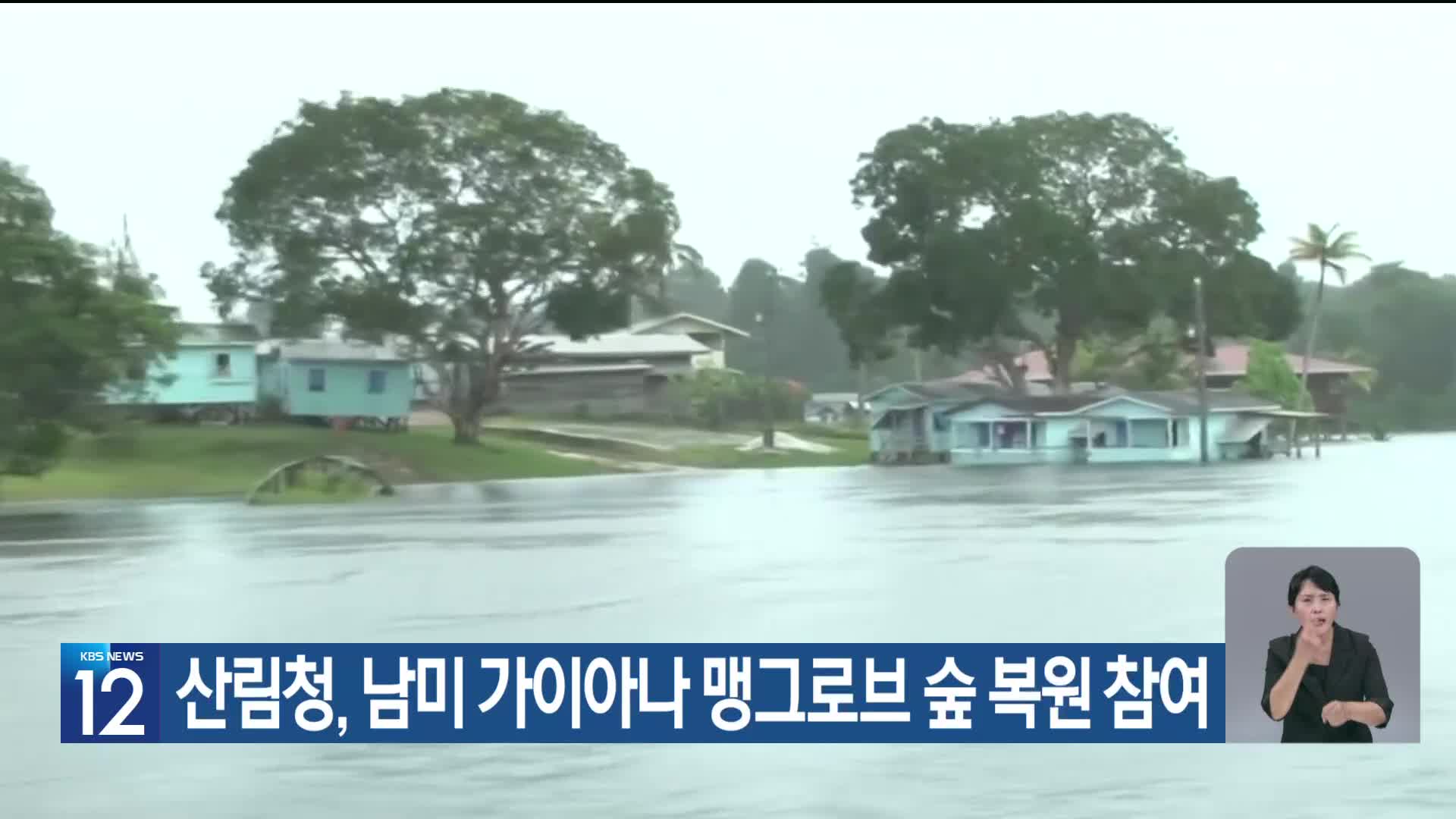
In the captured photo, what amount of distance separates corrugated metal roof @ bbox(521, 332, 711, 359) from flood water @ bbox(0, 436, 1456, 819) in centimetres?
4658

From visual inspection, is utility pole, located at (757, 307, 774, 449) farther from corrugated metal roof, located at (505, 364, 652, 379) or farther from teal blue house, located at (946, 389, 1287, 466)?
teal blue house, located at (946, 389, 1287, 466)

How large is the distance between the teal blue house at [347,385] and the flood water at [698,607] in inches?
1159

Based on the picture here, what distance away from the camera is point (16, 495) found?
2066 inches

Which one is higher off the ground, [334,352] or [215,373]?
[334,352]

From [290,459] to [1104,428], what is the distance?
111 feet

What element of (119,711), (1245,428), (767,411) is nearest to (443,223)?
(767,411)

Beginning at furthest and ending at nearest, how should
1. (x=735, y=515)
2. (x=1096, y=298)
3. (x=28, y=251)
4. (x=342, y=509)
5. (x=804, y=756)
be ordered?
(x=1096, y=298)
(x=342, y=509)
(x=28, y=251)
(x=735, y=515)
(x=804, y=756)

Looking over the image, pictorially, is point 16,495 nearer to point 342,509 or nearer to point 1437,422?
point 342,509

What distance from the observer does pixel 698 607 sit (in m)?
22.0

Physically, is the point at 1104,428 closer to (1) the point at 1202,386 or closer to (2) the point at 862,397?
(1) the point at 1202,386

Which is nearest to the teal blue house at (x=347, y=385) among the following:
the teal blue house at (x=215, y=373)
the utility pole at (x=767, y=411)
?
the teal blue house at (x=215, y=373)

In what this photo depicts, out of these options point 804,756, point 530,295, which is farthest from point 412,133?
point 804,756

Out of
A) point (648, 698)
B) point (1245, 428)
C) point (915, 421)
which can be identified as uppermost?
point (915, 421)

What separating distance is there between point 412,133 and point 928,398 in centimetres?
2678
